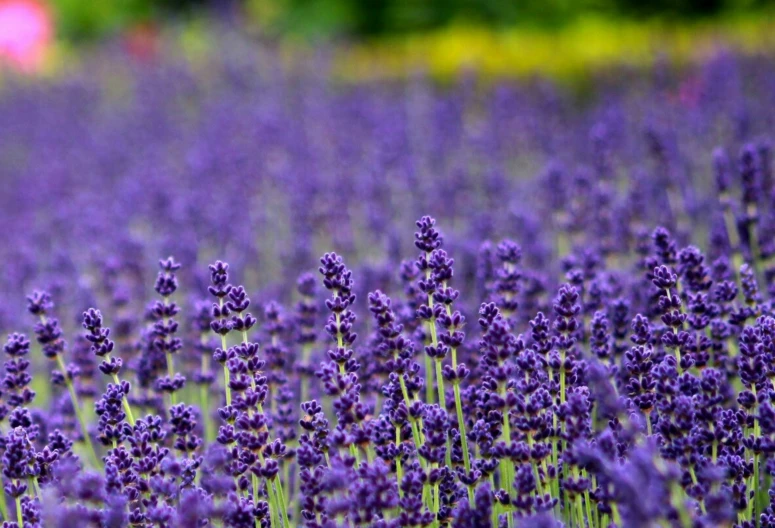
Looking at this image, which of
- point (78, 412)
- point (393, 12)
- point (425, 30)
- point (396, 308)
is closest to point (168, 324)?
point (78, 412)

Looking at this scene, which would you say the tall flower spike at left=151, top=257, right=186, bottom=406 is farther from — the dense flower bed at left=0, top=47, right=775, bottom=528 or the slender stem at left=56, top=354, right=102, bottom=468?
the slender stem at left=56, top=354, right=102, bottom=468

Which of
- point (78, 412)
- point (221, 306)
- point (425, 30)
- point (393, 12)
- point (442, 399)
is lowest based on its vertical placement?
point (442, 399)

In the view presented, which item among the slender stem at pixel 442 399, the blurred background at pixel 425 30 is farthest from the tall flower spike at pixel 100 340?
the blurred background at pixel 425 30

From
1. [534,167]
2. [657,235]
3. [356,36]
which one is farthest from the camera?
[356,36]

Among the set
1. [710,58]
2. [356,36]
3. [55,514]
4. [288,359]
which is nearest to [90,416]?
[288,359]

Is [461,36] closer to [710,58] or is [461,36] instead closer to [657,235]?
[710,58]

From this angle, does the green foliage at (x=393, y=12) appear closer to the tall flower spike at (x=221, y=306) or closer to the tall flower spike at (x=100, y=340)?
the tall flower spike at (x=221, y=306)

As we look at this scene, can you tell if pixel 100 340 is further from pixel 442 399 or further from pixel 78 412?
pixel 442 399
